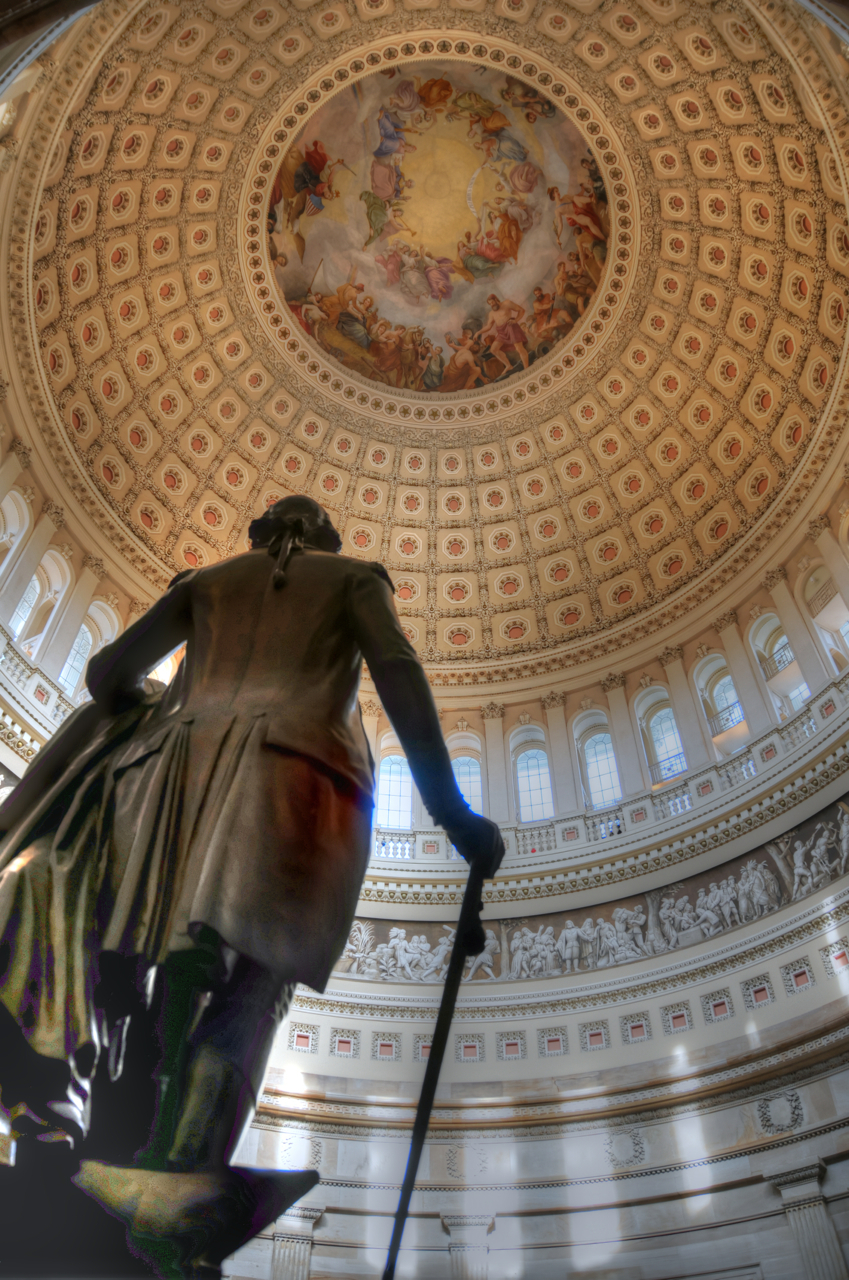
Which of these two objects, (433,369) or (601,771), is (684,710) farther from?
(433,369)

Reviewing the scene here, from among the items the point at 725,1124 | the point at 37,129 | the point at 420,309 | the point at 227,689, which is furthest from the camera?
the point at 420,309

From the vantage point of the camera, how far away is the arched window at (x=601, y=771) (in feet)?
70.8

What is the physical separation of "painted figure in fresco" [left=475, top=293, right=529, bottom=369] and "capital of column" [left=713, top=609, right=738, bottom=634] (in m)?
10.2

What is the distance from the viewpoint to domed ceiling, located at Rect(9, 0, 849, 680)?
67.8 ft

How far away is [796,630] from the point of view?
19.7 meters

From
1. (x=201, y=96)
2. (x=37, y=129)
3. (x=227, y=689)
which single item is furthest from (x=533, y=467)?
(x=227, y=689)

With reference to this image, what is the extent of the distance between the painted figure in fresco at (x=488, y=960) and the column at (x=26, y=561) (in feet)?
37.6

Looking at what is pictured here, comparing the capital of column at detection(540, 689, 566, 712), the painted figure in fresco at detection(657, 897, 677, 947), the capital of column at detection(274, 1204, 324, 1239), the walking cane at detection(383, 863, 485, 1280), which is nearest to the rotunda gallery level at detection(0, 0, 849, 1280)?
the capital of column at detection(274, 1204, 324, 1239)

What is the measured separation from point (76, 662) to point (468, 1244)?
12.9 metres

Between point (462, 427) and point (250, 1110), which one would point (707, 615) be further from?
point (250, 1110)

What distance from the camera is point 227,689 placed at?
3342mm

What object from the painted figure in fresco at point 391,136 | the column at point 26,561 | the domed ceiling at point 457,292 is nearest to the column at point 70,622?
the column at point 26,561

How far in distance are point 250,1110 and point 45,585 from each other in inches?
742

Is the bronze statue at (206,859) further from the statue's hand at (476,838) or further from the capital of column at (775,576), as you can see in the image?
the capital of column at (775,576)
